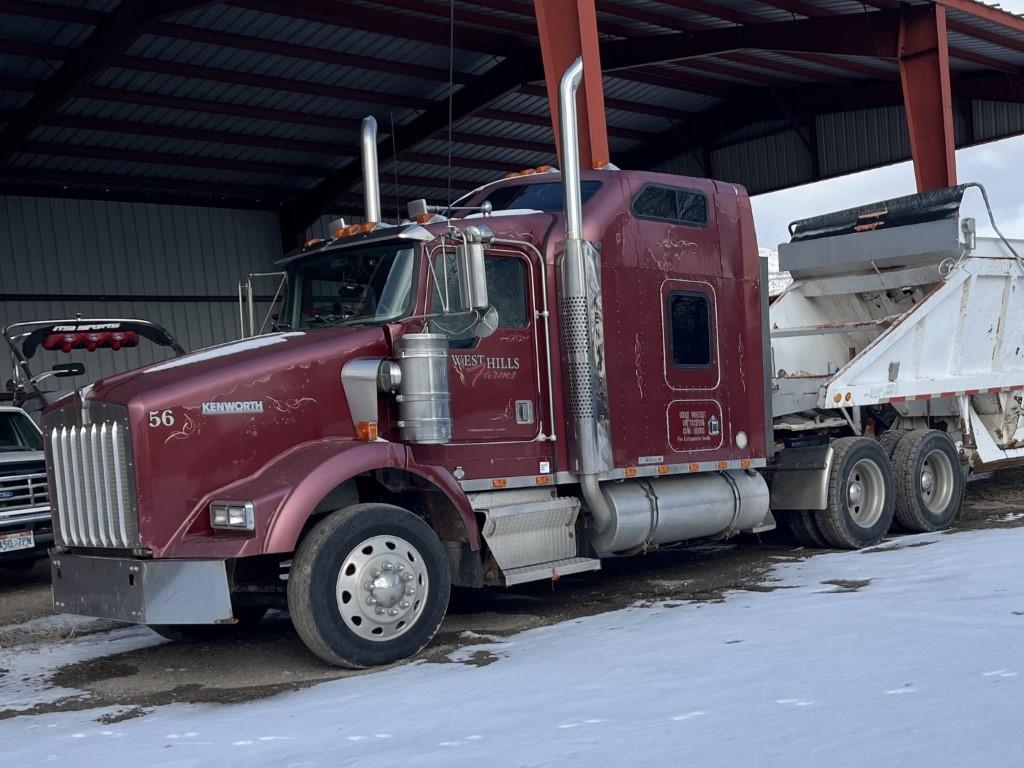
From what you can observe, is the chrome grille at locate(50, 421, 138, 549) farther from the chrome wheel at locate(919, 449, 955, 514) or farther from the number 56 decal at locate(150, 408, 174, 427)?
the chrome wheel at locate(919, 449, 955, 514)

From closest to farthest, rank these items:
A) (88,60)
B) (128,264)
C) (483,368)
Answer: (483,368) < (88,60) < (128,264)

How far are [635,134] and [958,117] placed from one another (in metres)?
7.25

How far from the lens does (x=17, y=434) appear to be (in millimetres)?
12367

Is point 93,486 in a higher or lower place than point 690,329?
lower

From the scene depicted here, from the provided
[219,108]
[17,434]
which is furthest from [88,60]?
[17,434]

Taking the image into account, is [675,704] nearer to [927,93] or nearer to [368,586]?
[368,586]

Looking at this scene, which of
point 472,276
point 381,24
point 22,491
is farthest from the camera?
point 381,24

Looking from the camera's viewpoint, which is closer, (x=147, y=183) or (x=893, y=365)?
(x=893, y=365)

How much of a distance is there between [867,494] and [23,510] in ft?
25.4

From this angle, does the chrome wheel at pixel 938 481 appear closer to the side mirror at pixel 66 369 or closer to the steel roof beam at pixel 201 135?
the side mirror at pixel 66 369

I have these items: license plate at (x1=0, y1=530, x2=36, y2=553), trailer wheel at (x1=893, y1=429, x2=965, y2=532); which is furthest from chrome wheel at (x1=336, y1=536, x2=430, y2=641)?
trailer wheel at (x1=893, y1=429, x2=965, y2=532)

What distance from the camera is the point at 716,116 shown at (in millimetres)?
27891

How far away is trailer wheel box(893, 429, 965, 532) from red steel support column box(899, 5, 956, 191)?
6.95 metres

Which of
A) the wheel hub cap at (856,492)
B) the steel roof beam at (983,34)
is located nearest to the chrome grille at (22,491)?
the wheel hub cap at (856,492)
